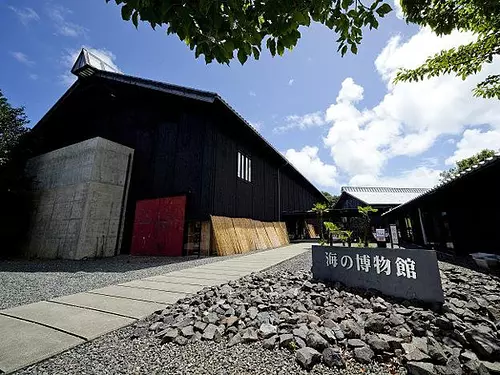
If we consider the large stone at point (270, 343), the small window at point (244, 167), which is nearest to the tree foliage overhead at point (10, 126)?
the small window at point (244, 167)

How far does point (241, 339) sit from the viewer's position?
2.04m

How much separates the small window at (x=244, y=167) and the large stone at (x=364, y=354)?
415 inches

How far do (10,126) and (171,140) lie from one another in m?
11.6

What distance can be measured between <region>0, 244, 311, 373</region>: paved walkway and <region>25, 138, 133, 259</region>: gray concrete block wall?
20.8ft

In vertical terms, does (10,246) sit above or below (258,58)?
below

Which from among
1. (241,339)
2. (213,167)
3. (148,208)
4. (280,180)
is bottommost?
(241,339)

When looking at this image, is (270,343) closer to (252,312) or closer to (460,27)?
(252,312)

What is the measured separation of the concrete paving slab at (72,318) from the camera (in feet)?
7.41

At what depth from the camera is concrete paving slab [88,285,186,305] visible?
10.7ft

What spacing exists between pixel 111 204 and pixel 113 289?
23.4ft

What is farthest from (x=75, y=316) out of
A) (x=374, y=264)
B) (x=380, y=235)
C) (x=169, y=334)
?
(x=380, y=235)

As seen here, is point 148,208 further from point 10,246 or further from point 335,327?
point 335,327

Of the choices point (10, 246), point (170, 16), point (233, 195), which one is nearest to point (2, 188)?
point (10, 246)

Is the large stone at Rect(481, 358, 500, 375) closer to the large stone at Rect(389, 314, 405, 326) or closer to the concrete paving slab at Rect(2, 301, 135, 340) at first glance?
the large stone at Rect(389, 314, 405, 326)
